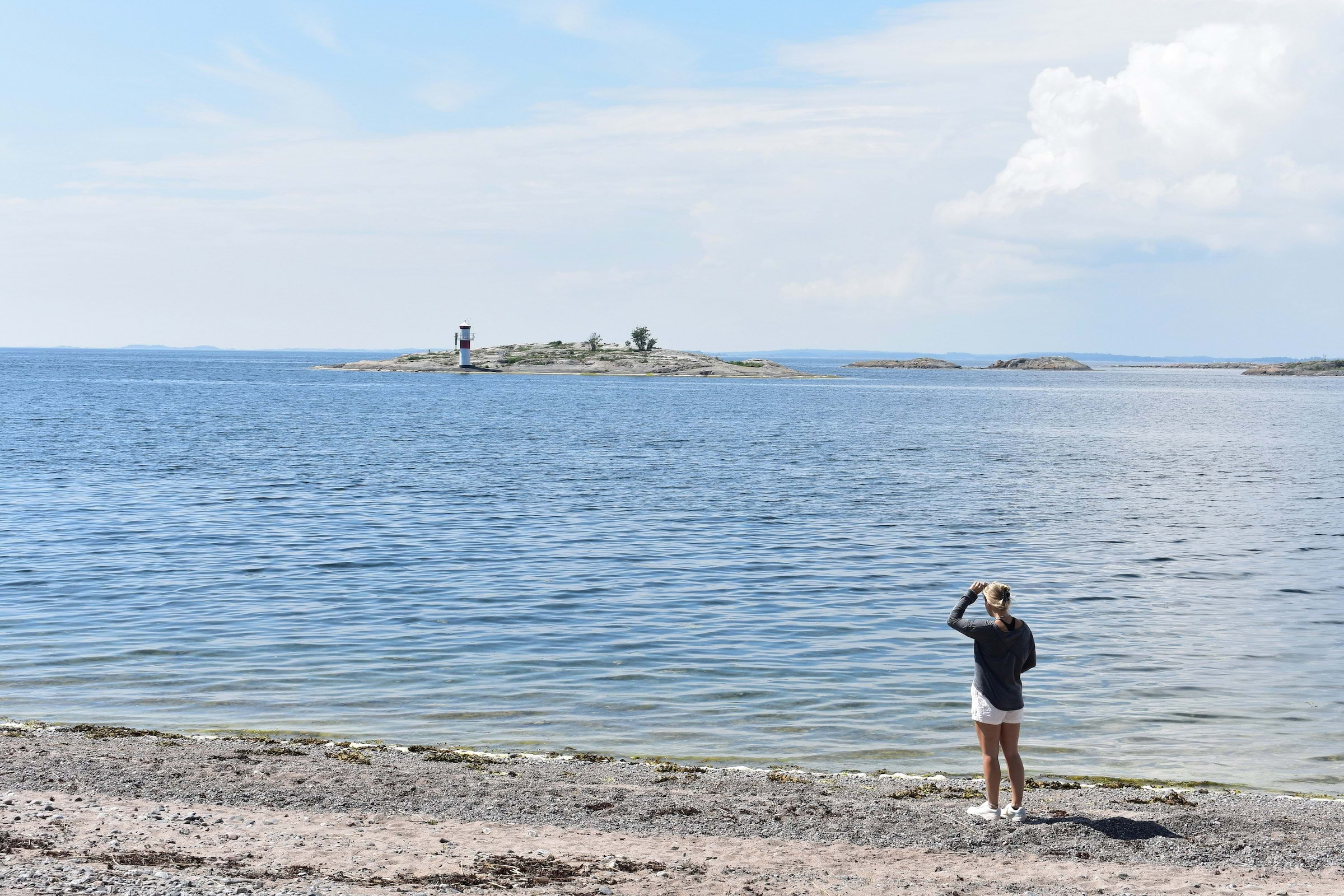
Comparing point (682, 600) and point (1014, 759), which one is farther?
point (682, 600)

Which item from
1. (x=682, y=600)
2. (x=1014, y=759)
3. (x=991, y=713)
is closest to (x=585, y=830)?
(x=991, y=713)

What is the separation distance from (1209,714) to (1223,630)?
639cm

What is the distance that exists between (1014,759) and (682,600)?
536 inches

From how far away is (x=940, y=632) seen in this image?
22.3m

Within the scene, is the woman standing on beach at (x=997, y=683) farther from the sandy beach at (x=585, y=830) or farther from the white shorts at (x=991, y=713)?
the sandy beach at (x=585, y=830)

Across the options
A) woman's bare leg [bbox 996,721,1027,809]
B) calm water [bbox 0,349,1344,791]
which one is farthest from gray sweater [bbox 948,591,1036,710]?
calm water [bbox 0,349,1344,791]

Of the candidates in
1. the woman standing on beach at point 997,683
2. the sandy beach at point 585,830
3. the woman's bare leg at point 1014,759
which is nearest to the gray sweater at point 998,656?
the woman standing on beach at point 997,683

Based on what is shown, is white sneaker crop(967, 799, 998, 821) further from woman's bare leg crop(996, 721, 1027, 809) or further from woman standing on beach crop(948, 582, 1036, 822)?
woman's bare leg crop(996, 721, 1027, 809)

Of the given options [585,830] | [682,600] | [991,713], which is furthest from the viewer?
[682,600]

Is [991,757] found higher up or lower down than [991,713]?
lower down

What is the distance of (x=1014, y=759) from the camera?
39.2 ft

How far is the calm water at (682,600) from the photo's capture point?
1658cm

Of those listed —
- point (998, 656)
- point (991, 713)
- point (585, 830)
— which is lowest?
point (585, 830)

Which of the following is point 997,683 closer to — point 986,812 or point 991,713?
point 991,713
